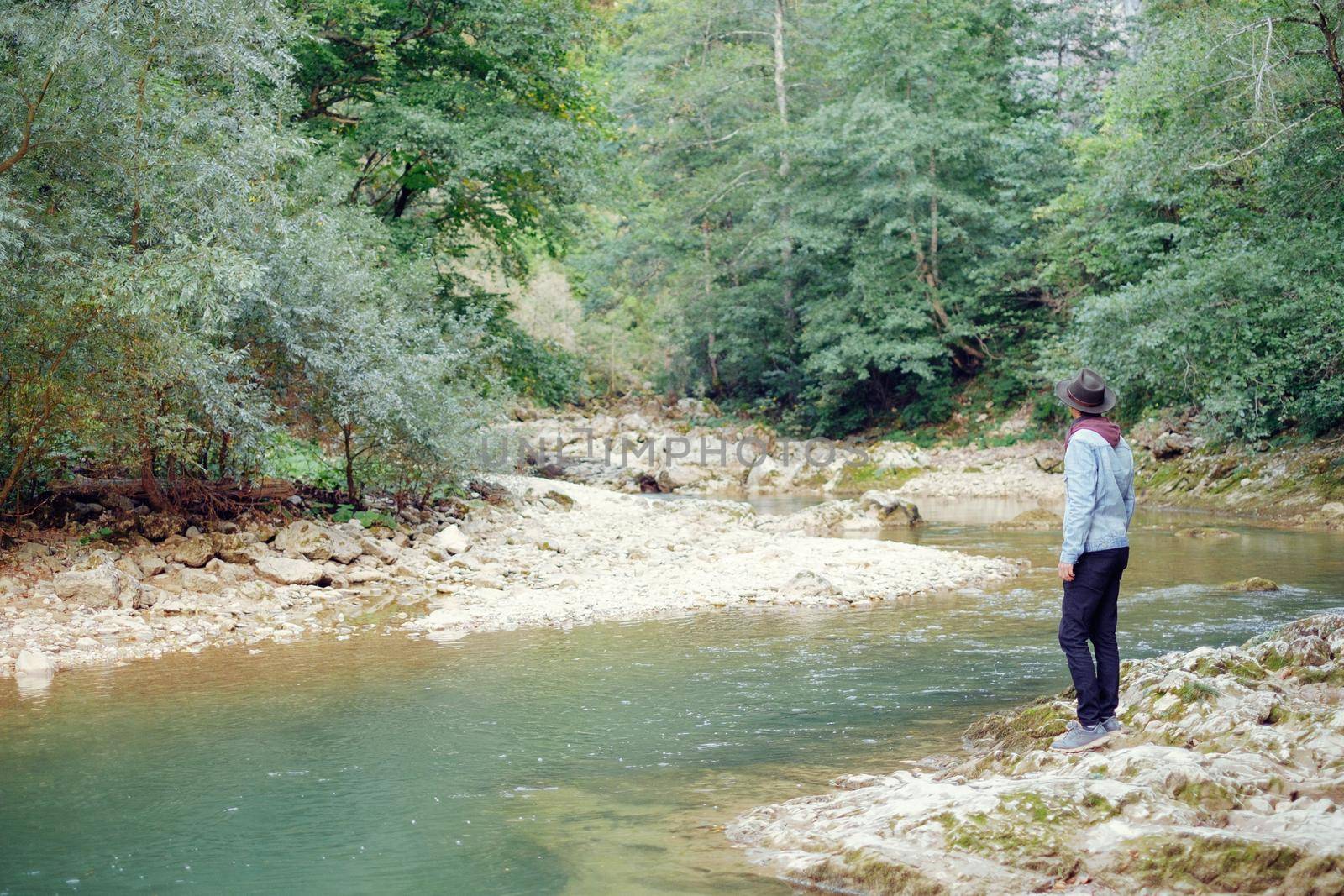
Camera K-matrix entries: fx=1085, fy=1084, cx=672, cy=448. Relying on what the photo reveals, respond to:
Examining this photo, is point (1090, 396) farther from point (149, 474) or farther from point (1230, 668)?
point (149, 474)

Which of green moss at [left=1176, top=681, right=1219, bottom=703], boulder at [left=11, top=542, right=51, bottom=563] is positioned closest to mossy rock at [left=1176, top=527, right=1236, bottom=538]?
green moss at [left=1176, top=681, right=1219, bottom=703]

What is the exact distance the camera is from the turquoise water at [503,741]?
4.84m

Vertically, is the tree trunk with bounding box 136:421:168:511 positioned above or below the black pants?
above

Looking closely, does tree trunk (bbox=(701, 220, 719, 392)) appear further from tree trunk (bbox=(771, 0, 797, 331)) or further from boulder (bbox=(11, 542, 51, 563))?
boulder (bbox=(11, 542, 51, 563))

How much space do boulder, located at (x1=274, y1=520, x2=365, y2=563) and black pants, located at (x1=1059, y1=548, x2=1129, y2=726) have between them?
872 cm

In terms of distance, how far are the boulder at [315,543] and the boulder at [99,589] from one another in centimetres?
182

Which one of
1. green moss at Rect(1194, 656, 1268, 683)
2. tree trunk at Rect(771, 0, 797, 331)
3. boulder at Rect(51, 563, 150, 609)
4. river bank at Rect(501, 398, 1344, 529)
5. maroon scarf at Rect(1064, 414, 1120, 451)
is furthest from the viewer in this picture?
tree trunk at Rect(771, 0, 797, 331)

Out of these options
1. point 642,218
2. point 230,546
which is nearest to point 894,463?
point 642,218

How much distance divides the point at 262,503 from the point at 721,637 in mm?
5944

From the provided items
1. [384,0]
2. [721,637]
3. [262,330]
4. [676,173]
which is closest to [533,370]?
[384,0]

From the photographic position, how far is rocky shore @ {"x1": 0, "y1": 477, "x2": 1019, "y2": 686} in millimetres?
9711

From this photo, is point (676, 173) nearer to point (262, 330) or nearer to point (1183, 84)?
point (1183, 84)

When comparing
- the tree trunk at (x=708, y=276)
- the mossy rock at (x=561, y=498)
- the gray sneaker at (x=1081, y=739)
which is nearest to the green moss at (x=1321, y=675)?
the gray sneaker at (x=1081, y=739)

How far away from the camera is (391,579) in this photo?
476 inches
